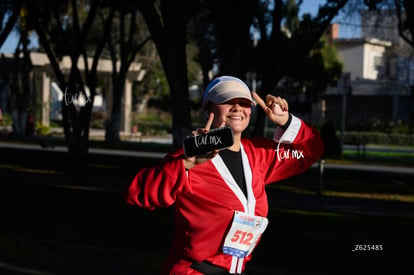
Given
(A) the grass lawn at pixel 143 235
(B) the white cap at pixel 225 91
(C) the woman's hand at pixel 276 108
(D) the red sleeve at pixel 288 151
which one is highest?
(B) the white cap at pixel 225 91

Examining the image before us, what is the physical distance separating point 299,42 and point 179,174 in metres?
48.4

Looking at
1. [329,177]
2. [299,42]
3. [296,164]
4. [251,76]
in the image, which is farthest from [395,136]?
[296,164]

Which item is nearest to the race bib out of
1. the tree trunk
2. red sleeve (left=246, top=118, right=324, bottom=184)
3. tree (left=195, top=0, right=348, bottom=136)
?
red sleeve (left=246, top=118, right=324, bottom=184)

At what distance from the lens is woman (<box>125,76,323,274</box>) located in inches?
125

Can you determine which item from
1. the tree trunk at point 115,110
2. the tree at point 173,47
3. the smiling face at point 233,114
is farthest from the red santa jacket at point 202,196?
the tree trunk at point 115,110

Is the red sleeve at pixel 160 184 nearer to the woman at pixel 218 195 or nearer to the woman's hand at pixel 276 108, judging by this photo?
the woman at pixel 218 195

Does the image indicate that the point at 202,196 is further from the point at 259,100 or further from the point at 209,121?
the point at 259,100

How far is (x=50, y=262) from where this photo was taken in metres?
8.96

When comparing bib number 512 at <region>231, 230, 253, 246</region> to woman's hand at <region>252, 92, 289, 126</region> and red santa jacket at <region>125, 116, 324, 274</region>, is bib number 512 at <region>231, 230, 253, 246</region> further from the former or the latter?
woman's hand at <region>252, 92, 289, 126</region>

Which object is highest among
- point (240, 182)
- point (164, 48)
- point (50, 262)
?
point (164, 48)

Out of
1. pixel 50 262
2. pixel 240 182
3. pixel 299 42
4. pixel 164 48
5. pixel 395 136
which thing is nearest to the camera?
pixel 240 182

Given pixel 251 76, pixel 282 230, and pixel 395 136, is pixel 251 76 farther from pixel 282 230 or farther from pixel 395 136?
pixel 282 230

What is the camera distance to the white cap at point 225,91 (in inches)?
129

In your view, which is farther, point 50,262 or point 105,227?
point 105,227
